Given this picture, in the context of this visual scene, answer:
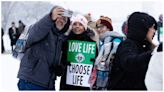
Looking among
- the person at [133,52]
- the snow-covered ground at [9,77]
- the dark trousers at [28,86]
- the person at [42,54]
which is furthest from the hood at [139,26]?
the snow-covered ground at [9,77]

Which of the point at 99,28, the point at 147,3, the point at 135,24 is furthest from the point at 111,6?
the point at 135,24

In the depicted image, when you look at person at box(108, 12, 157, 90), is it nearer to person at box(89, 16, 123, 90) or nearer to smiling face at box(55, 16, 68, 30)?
person at box(89, 16, 123, 90)

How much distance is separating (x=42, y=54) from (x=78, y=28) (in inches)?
15.5

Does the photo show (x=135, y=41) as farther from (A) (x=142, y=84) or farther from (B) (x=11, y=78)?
(B) (x=11, y=78)

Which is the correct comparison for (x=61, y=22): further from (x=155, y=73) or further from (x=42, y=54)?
(x=155, y=73)

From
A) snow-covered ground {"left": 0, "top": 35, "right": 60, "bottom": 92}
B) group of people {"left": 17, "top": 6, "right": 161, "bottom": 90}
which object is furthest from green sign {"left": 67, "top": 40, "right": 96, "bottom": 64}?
snow-covered ground {"left": 0, "top": 35, "right": 60, "bottom": 92}

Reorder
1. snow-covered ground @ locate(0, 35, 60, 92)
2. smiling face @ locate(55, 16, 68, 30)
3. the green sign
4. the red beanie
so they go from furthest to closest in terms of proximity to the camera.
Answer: snow-covered ground @ locate(0, 35, 60, 92)
the red beanie
the green sign
smiling face @ locate(55, 16, 68, 30)

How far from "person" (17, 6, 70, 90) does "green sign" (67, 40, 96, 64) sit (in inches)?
5.4

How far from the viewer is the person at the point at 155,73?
2.11 meters

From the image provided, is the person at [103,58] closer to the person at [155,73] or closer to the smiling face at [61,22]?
the smiling face at [61,22]

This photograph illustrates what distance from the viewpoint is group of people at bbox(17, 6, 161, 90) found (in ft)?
8.75

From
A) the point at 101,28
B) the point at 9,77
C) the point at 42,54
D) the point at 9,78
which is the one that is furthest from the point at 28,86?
the point at 9,77

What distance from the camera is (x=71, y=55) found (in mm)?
3367

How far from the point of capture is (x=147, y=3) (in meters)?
19.0
